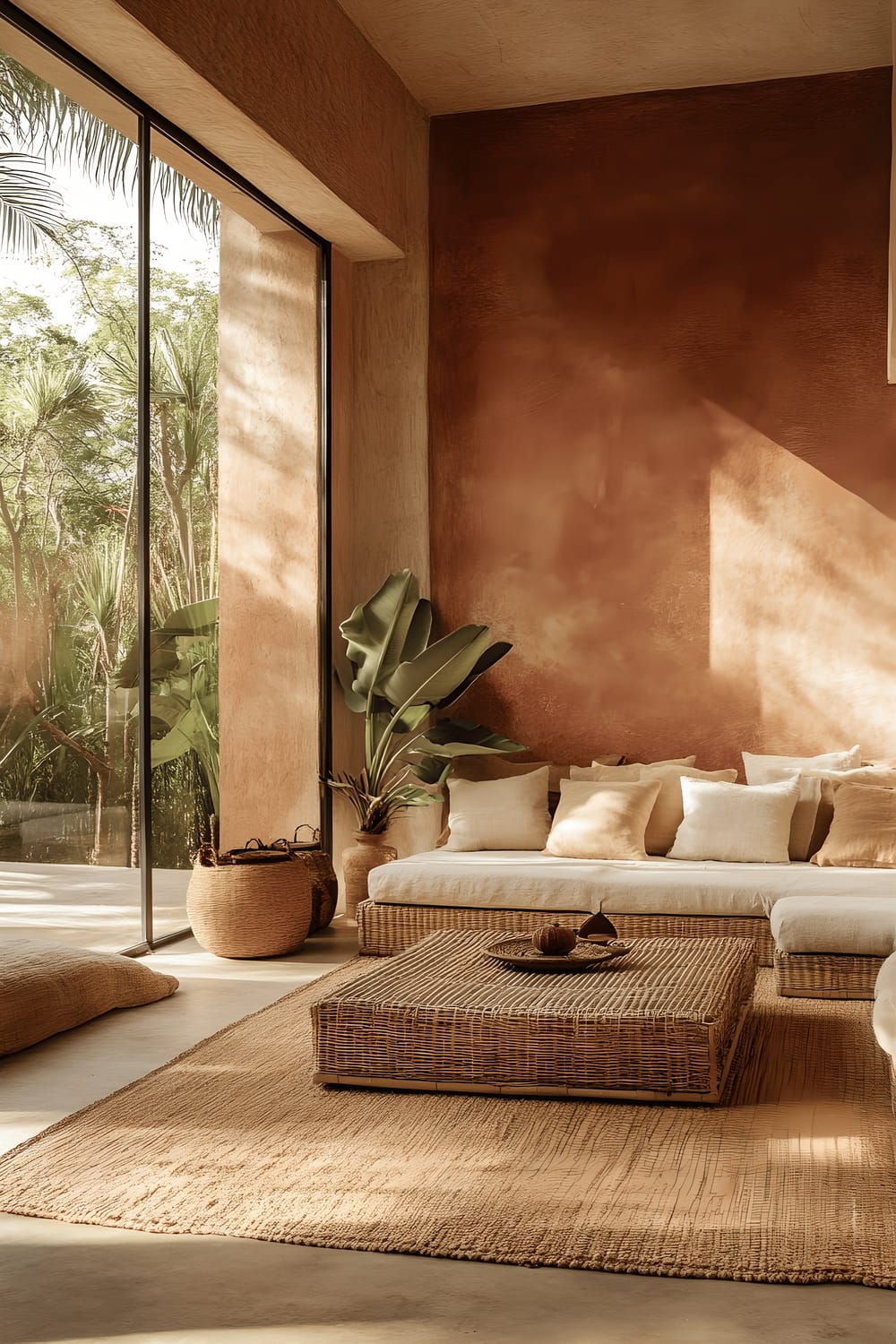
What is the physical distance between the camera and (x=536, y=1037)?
3.76 meters

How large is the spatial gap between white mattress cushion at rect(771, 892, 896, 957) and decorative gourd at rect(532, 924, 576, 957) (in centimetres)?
103

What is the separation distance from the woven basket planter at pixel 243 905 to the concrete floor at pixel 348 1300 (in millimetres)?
2717

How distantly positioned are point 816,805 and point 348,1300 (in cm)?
410

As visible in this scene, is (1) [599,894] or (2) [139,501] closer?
(1) [599,894]

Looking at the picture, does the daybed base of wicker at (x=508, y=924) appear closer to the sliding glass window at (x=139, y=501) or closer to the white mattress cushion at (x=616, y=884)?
the white mattress cushion at (x=616, y=884)

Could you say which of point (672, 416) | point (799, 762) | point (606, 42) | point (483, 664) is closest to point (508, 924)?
point (483, 664)

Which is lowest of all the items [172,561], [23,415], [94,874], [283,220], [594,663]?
[94,874]

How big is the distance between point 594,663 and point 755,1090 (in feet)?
11.6

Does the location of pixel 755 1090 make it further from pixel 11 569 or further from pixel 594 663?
pixel 594 663

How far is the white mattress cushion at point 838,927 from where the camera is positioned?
4789 mm

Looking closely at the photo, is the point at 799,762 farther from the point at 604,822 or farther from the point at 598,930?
the point at 598,930

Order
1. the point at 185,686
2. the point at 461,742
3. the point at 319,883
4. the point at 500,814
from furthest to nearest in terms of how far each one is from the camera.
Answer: the point at 461,742
the point at 500,814
the point at 319,883
the point at 185,686

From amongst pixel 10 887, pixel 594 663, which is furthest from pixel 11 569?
pixel 594 663

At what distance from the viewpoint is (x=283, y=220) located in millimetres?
6766
